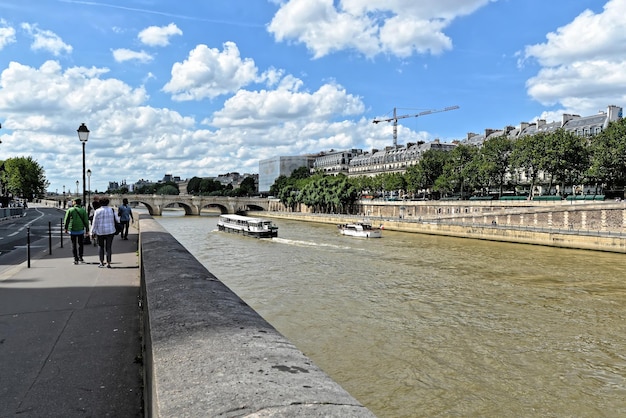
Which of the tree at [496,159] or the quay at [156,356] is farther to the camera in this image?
the tree at [496,159]

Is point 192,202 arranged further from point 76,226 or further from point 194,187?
point 194,187

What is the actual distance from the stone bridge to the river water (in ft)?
226

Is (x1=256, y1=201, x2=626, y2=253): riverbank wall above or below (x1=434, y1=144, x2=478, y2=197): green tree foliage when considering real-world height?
below

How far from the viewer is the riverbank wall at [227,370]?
1.88 m

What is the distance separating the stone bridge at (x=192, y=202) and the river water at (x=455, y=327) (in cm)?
6877

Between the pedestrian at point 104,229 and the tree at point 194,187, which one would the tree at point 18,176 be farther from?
the tree at point 194,187

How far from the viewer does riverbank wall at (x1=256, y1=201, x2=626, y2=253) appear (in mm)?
34656

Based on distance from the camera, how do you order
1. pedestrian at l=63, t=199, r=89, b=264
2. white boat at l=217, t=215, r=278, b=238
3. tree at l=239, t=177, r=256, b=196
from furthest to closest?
1. tree at l=239, t=177, r=256, b=196
2. white boat at l=217, t=215, r=278, b=238
3. pedestrian at l=63, t=199, r=89, b=264

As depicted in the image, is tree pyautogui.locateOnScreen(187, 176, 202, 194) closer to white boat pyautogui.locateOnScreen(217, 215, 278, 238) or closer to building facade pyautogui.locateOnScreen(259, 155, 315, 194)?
building facade pyautogui.locateOnScreen(259, 155, 315, 194)

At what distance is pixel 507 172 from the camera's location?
2771 inches

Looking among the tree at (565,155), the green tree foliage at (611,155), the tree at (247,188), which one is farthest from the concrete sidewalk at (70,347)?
the tree at (247,188)

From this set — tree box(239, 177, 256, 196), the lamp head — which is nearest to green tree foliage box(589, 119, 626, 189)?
the lamp head

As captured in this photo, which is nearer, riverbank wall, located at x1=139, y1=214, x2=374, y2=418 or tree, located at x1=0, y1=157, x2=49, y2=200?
riverbank wall, located at x1=139, y1=214, x2=374, y2=418

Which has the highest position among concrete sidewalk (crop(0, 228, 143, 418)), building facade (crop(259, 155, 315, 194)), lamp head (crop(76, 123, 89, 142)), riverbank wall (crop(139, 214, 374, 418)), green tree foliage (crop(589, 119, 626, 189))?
building facade (crop(259, 155, 315, 194))
